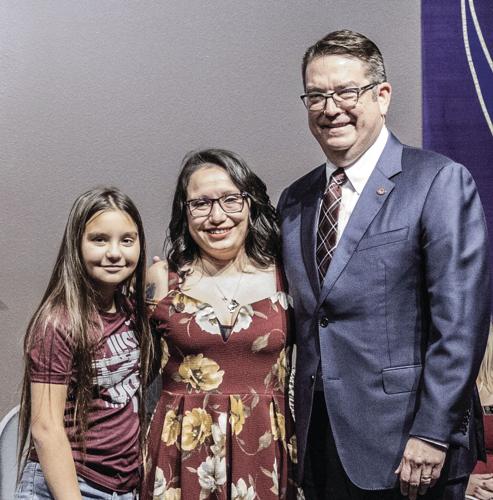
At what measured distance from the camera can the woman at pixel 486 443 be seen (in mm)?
2281

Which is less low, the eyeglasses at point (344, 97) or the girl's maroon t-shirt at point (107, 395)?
the eyeglasses at point (344, 97)

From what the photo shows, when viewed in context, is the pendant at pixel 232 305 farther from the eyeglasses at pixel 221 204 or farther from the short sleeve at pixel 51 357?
the short sleeve at pixel 51 357

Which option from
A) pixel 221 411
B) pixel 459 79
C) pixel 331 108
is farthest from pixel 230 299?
pixel 459 79

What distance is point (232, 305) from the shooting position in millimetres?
1938

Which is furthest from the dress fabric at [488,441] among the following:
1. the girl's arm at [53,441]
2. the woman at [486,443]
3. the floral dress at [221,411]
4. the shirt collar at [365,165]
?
the girl's arm at [53,441]

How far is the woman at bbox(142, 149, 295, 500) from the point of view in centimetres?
185

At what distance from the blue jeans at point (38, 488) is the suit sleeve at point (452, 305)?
75 centimetres

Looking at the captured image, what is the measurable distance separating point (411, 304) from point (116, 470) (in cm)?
81

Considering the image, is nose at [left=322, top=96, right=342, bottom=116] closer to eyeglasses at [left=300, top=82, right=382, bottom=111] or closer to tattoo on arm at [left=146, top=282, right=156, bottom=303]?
eyeglasses at [left=300, top=82, right=382, bottom=111]

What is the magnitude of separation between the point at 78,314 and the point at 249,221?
54 centimetres

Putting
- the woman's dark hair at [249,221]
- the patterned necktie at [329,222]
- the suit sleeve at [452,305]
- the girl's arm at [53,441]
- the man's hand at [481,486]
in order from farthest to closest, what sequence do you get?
the man's hand at [481,486], the woman's dark hair at [249,221], the patterned necktie at [329,222], the girl's arm at [53,441], the suit sleeve at [452,305]

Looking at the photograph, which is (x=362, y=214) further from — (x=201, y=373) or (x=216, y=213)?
(x=201, y=373)

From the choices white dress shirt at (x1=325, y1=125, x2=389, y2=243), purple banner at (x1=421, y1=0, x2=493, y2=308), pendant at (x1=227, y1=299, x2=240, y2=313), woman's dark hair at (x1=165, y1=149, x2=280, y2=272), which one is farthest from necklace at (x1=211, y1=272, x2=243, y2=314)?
purple banner at (x1=421, y1=0, x2=493, y2=308)

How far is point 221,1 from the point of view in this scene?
245cm
